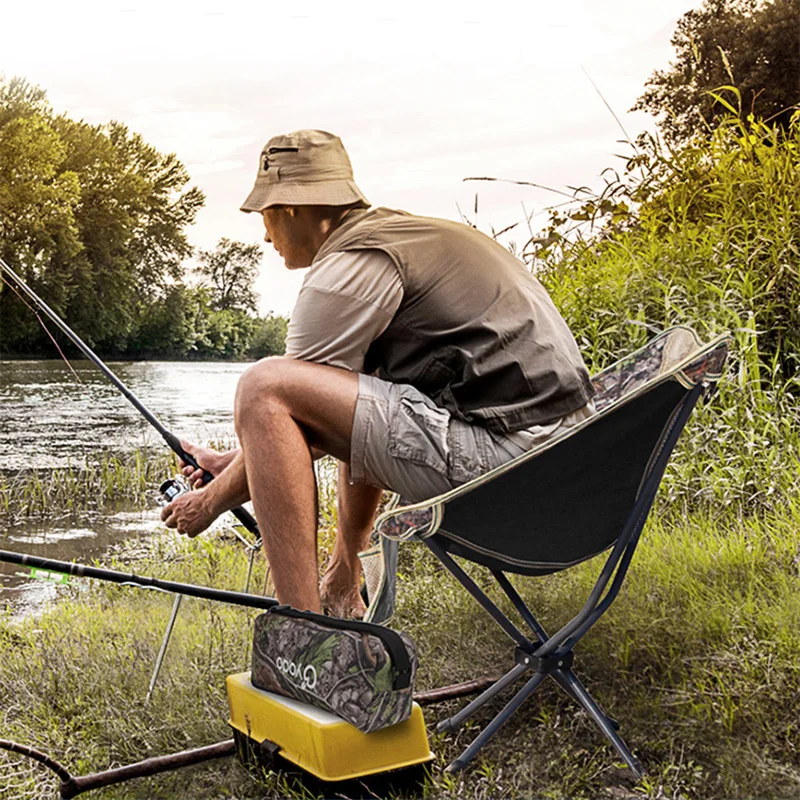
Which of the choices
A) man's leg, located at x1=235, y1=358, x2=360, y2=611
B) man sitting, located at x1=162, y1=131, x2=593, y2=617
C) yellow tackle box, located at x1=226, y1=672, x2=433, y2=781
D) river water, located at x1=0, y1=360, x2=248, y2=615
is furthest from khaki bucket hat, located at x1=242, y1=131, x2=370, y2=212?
river water, located at x1=0, y1=360, x2=248, y2=615

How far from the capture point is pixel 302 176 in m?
2.08

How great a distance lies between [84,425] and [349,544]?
391 inches

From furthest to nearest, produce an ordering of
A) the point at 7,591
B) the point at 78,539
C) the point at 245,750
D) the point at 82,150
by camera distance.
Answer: the point at 82,150 < the point at 78,539 < the point at 7,591 < the point at 245,750

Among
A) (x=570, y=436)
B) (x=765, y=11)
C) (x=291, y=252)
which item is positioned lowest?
(x=570, y=436)

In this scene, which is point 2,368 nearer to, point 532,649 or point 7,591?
point 7,591

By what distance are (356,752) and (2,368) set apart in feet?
60.1

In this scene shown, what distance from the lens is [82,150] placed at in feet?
88.0

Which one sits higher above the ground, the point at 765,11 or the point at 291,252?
the point at 765,11

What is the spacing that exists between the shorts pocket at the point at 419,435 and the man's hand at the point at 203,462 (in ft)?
1.66

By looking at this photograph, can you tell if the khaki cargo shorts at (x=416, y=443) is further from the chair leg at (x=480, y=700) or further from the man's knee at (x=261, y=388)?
the chair leg at (x=480, y=700)

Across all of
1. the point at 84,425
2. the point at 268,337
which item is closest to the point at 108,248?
the point at 268,337

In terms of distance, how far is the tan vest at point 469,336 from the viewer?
6.32 feet

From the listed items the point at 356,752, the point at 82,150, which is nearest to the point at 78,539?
the point at 356,752

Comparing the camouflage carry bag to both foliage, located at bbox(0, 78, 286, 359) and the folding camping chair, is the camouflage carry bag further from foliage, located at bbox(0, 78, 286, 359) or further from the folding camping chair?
foliage, located at bbox(0, 78, 286, 359)
